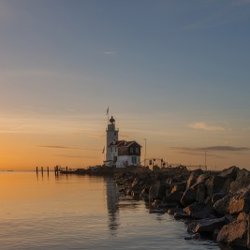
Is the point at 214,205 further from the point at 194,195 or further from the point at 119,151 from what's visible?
the point at 119,151

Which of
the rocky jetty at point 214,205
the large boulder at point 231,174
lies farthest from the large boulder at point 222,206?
the large boulder at point 231,174

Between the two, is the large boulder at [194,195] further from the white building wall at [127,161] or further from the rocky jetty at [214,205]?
the white building wall at [127,161]

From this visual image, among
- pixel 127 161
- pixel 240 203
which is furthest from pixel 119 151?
pixel 240 203

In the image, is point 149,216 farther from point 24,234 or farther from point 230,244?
point 230,244

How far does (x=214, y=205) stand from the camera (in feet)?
93.2

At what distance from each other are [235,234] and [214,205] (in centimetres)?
766

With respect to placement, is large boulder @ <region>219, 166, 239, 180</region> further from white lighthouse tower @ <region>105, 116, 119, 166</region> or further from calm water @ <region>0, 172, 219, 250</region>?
white lighthouse tower @ <region>105, 116, 119, 166</region>

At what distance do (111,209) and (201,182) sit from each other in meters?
6.99

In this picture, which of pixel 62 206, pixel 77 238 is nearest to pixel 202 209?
pixel 77 238

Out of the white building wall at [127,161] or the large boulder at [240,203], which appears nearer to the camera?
the large boulder at [240,203]

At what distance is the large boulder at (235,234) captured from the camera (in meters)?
20.3

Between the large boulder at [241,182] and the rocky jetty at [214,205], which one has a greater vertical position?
the large boulder at [241,182]

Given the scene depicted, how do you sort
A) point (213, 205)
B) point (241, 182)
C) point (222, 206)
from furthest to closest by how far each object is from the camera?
point (241, 182) → point (213, 205) → point (222, 206)

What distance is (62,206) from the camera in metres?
40.6
